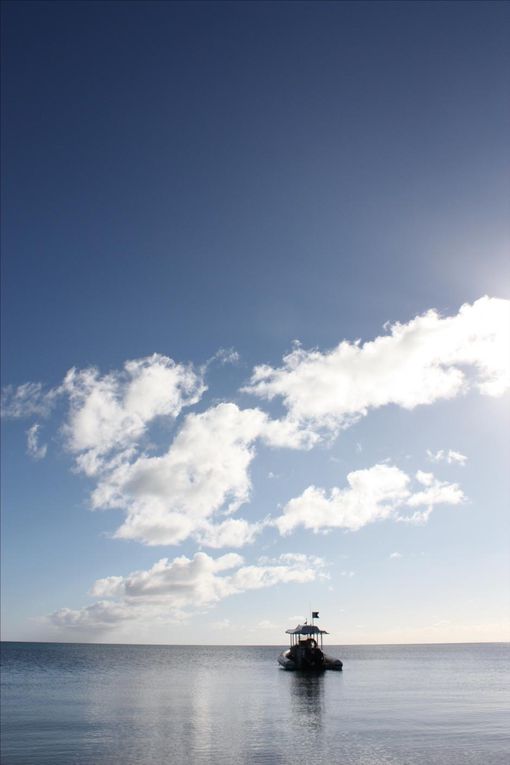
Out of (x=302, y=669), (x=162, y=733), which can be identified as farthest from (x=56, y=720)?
(x=302, y=669)

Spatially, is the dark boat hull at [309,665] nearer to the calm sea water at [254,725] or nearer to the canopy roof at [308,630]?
the canopy roof at [308,630]

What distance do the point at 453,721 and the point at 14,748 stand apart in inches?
1344

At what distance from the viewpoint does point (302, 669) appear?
103 m

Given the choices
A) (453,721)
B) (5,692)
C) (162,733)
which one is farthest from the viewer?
(5,692)

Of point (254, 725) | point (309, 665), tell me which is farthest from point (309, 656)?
point (254, 725)

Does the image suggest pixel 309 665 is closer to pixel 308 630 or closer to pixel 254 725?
pixel 308 630

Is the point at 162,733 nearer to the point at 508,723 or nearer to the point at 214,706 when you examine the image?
the point at 214,706

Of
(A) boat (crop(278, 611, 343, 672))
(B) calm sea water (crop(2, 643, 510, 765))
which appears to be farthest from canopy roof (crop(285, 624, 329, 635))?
(B) calm sea water (crop(2, 643, 510, 765))

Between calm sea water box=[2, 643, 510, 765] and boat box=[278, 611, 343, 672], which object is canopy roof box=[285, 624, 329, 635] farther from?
calm sea water box=[2, 643, 510, 765]

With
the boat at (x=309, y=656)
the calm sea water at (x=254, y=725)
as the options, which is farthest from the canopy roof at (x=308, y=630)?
the calm sea water at (x=254, y=725)

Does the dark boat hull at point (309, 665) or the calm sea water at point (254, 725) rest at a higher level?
the calm sea water at point (254, 725)

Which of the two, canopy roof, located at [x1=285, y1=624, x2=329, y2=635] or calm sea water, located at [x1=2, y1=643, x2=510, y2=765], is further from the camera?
canopy roof, located at [x1=285, y1=624, x2=329, y2=635]

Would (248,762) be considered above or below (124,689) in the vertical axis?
above

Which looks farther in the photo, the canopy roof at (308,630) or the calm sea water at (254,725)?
the canopy roof at (308,630)
